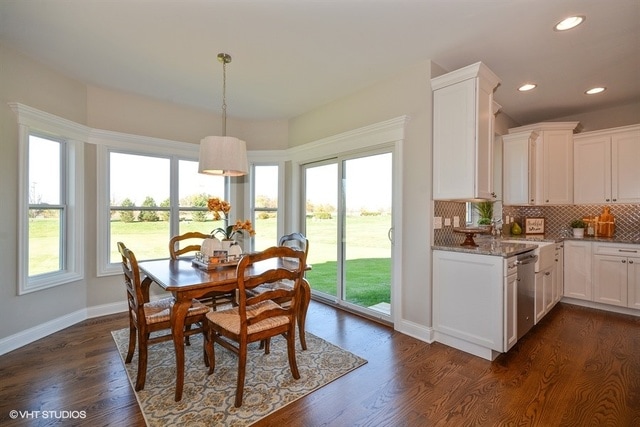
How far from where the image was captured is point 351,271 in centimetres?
402

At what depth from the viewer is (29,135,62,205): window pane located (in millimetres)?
3098

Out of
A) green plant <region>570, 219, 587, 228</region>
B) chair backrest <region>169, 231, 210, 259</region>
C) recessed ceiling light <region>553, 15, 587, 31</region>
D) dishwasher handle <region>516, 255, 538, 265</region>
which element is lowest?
dishwasher handle <region>516, 255, 538, 265</region>

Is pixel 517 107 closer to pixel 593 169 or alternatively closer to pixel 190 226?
pixel 593 169

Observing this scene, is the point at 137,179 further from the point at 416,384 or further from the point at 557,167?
the point at 557,167

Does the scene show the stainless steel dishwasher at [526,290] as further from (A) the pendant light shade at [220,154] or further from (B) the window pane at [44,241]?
(B) the window pane at [44,241]

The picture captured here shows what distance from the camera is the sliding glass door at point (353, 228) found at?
141 inches

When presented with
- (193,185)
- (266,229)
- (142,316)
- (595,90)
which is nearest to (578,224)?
(595,90)

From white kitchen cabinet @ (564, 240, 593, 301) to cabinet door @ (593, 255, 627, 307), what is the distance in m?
0.07

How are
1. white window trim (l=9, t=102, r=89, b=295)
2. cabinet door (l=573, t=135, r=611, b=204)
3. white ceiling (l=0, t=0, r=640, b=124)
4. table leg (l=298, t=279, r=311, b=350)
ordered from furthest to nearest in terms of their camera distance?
cabinet door (l=573, t=135, r=611, b=204)
white window trim (l=9, t=102, r=89, b=295)
table leg (l=298, t=279, r=311, b=350)
white ceiling (l=0, t=0, r=640, b=124)

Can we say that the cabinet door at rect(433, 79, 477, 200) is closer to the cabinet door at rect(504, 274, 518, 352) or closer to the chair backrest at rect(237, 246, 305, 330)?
the cabinet door at rect(504, 274, 518, 352)

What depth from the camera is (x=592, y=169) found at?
421cm

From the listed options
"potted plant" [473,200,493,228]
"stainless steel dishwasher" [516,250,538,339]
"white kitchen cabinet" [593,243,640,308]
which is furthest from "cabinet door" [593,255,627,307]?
"stainless steel dishwasher" [516,250,538,339]

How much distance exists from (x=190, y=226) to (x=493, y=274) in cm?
392

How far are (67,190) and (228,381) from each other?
2966mm
